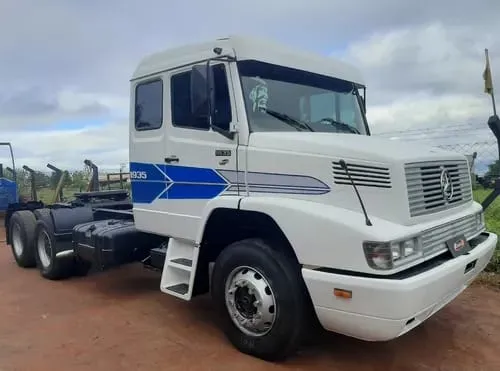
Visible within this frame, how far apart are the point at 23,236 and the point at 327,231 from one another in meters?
6.49

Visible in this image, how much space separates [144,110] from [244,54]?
165 centimetres

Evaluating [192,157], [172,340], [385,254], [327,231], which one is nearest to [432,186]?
[385,254]

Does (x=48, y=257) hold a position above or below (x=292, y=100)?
below

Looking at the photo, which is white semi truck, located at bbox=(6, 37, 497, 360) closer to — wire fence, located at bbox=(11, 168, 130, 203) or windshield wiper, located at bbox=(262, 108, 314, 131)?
windshield wiper, located at bbox=(262, 108, 314, 131)

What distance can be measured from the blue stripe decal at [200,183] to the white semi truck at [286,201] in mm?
14

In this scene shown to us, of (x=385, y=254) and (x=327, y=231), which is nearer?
(x=385, y=254)

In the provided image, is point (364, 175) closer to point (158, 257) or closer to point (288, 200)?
point (288, 200)

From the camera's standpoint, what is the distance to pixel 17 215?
880cm

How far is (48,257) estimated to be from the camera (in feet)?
25.4

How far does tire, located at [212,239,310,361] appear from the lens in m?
4.08

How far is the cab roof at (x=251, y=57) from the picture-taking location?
4609mm

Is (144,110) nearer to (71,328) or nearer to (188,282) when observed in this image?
(188,282)

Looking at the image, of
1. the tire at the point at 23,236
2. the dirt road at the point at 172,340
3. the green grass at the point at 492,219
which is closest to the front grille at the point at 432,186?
the dirt road at the point at 172,340

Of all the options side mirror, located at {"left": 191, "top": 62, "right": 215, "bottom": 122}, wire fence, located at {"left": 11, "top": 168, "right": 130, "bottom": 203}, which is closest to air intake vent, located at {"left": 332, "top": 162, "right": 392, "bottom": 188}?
side mirror, located at {"left": 191, "top": 62, "right": 215, "bottom": 122}
